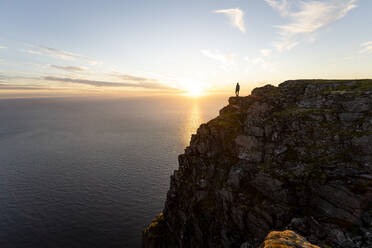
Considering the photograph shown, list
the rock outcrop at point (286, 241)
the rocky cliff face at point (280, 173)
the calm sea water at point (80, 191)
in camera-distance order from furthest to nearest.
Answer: the calm sea water at point (80, 191) → the rocky cliff face at point (280, 173) → the rock outcrop at point (286, 241)

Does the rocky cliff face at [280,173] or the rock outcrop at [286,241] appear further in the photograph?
the rocky cliff face at [280,173]

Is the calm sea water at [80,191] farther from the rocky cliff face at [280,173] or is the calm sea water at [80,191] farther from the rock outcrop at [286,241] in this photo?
the rock outcrop at [286,241]

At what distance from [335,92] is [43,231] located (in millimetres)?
90289

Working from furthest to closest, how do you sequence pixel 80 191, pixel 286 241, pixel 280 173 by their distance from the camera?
pixel 80 191
pixel 280 173
pixel 286 241

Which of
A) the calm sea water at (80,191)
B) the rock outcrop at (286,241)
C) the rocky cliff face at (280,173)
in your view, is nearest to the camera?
the rock outcrop at (286,241)

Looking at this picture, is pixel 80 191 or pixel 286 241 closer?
pixel 286 241

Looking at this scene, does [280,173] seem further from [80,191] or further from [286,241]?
[80,191]

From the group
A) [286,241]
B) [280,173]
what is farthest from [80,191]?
[286,241]

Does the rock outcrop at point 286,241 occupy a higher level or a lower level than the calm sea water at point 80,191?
higher

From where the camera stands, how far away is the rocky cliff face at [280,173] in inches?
862

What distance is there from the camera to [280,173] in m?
28.1

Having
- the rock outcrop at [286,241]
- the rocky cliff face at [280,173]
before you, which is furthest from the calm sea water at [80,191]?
the rock outcrop at [286,241]

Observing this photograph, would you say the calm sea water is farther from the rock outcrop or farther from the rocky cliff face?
the rock outcrop

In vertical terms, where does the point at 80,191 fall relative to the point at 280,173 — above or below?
below
